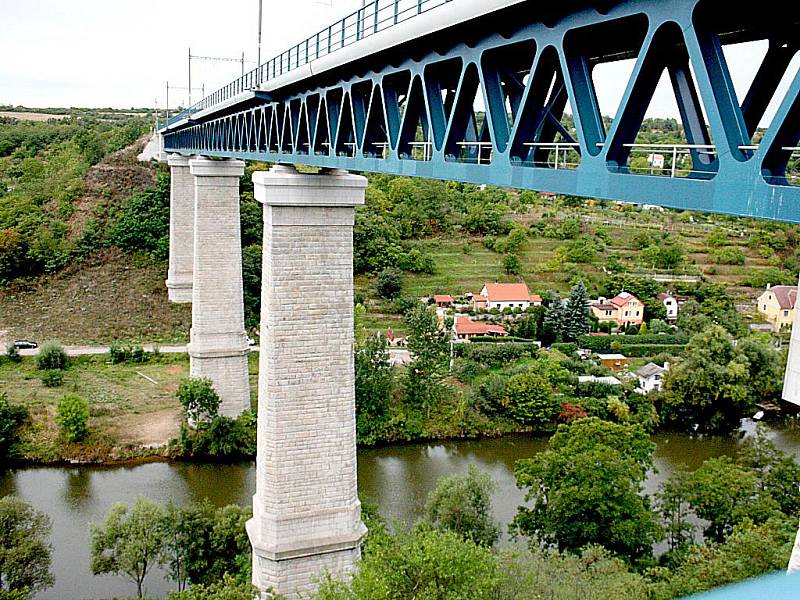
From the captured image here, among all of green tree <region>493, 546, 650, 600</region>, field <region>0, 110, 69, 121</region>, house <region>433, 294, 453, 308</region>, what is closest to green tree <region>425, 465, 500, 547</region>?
green tree <region>493, 546, 650, 600</region>

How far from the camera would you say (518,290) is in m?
37.5

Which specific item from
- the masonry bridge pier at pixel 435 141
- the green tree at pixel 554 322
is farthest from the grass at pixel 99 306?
the green tree at pixel 554 322

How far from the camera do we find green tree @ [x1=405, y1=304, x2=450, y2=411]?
2447cm

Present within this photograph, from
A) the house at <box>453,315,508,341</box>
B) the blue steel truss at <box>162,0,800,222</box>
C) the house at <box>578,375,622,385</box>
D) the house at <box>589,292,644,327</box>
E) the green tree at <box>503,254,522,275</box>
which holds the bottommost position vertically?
the house at <box>578,375,622,385</box>

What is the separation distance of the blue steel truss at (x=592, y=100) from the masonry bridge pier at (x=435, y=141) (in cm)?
1

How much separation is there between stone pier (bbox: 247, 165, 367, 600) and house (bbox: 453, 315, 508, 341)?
67.6 feet

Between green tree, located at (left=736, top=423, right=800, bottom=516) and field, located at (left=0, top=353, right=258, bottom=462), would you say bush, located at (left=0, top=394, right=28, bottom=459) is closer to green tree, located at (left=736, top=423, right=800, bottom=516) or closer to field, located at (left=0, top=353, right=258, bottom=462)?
field, located at (left=0, top=353, right=258, bottom=462)

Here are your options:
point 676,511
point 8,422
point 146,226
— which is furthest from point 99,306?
point 676,511

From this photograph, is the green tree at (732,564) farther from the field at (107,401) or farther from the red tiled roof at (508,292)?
the red tiled roof at (508,292)

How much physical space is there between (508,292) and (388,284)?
5.91 meters

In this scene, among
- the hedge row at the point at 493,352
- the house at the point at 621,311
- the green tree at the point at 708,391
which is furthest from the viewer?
the house at the point at 621,311

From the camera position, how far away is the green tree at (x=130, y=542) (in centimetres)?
1408

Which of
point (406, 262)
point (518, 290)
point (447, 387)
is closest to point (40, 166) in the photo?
point (406, 262)

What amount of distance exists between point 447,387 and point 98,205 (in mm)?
21786
